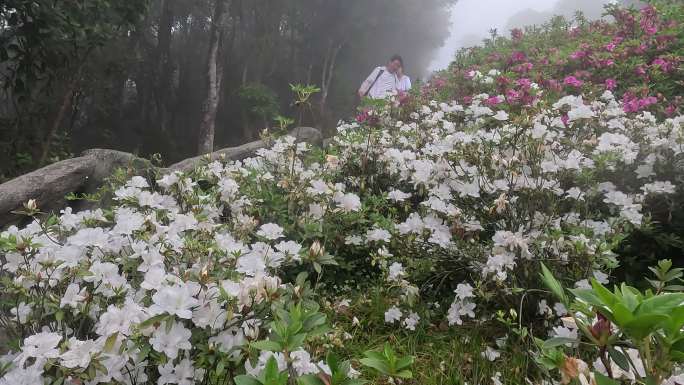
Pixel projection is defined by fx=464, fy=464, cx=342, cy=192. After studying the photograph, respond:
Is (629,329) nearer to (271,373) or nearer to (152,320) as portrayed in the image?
(271,373)

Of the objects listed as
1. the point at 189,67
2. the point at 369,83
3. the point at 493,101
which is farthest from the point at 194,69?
the point at 493,101

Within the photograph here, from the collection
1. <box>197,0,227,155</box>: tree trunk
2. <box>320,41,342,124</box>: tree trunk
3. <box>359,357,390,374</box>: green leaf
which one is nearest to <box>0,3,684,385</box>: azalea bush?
<box>359,357,390,374</box>: green leaf

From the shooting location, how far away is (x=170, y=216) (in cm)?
206

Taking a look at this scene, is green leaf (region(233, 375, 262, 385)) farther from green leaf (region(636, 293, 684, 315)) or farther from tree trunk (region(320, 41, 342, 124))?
tree trunk (region(320, 41, 342, 124))

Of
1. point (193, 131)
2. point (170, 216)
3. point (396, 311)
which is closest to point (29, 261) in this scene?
point (170, 216)

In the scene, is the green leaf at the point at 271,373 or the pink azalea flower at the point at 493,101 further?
the pink azalea flower at the point at 493,101

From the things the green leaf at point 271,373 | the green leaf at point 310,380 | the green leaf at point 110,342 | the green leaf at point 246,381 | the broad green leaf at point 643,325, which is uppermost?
the broad green leaf at point 643,325

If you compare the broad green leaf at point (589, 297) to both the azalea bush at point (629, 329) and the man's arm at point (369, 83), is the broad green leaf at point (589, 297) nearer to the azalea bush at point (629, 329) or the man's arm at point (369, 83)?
the azalea bush at point (629, 329)

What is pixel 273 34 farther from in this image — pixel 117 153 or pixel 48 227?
Answer: pixel 48 227

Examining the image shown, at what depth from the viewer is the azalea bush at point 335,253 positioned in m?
1.25

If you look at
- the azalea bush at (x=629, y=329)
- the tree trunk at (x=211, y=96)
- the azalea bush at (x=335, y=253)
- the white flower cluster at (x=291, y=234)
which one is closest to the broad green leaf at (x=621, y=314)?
the azalea bush at (x=629, y=329)

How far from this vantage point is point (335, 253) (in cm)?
276

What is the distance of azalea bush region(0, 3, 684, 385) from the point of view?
1254 mm

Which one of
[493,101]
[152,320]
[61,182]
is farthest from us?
[61,182]
